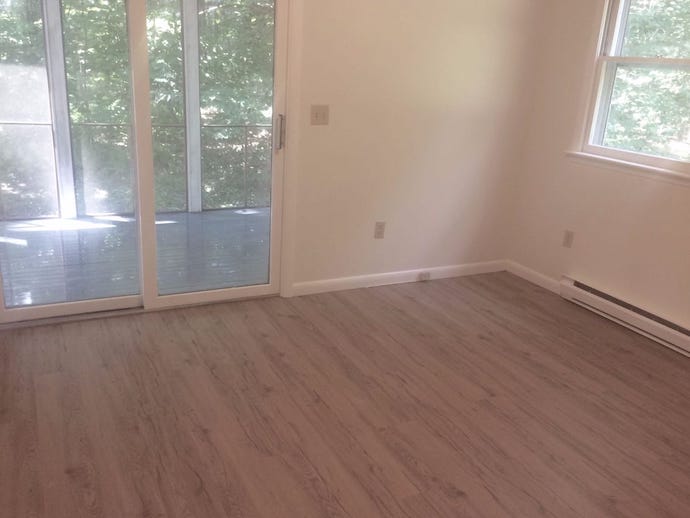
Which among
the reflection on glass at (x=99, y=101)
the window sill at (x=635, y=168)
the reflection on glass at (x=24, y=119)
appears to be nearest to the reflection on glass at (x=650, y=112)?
the window sill at (x=635, y=168)

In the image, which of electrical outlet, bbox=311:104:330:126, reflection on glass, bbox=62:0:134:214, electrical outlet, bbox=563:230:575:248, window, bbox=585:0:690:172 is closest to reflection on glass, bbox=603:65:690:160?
window, bbox=585:0:690:172

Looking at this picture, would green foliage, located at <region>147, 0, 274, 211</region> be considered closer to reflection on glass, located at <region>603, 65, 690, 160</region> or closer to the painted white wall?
the painted white wall

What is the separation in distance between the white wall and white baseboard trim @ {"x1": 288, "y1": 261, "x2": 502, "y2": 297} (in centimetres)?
28

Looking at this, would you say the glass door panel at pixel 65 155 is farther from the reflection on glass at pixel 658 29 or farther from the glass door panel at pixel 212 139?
the reflection on glass at pixel 658 29

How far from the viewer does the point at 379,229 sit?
12.9 ft

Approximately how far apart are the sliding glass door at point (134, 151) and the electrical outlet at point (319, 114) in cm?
→ 24

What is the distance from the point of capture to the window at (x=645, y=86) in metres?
3.33

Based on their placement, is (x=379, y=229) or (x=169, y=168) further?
(x=379, y=229)

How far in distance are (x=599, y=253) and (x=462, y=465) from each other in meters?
2.12

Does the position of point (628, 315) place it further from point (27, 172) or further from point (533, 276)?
point (27, 172)

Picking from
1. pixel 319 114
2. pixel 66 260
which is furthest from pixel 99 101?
pixel 319 114

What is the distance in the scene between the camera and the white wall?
3402mm

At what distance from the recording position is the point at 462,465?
2.27 metres

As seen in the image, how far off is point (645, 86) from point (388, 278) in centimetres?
199
